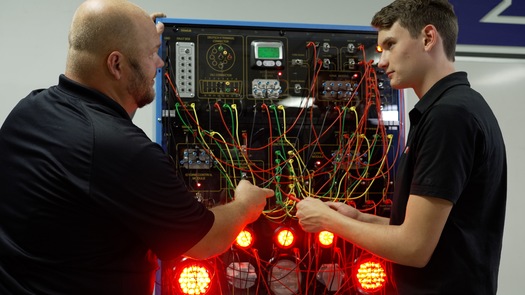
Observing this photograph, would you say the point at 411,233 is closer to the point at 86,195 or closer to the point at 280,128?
the point at 280,128

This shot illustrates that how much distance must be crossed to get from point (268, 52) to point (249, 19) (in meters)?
1.03

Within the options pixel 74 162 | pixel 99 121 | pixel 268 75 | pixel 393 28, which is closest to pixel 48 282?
pixel 74 162

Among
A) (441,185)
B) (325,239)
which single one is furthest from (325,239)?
(441,185)

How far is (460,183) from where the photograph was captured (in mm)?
1399

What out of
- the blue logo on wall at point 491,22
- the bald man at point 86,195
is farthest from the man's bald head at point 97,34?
the blue logo on wall at point 491,22

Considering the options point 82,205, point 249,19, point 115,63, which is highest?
point 249,19

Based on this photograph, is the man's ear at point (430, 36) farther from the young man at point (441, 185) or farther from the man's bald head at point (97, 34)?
the man's bald head at point (97, 34)

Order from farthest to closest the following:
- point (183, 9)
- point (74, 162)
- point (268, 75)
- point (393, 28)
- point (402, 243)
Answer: point (183, 9), point (268, 75), point (393, 28), point (402, 243), point (74, 162)

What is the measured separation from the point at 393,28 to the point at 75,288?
4.48 feet

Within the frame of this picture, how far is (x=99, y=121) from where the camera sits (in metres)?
1.32

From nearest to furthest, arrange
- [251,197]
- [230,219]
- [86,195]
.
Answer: [86,195], [230,219], [251,197]

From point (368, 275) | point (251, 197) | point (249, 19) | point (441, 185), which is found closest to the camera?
point (441, 185)

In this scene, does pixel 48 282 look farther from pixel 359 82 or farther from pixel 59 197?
pixel 359 82

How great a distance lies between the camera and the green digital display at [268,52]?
6.72 ft
